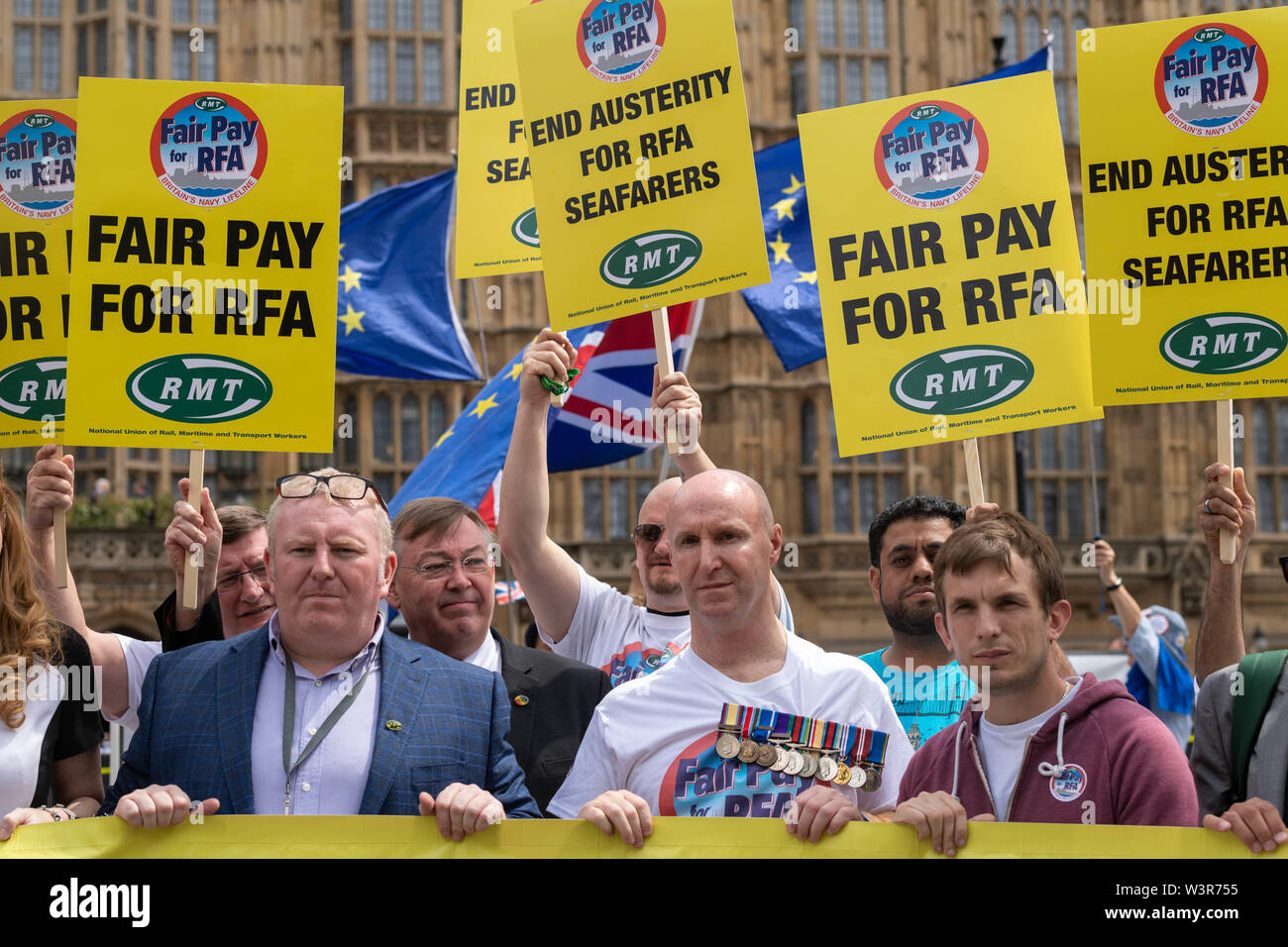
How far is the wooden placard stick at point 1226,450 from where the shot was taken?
12.9 feet

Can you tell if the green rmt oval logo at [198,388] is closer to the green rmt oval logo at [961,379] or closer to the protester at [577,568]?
the protester at [577,568]

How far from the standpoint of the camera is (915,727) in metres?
4.11

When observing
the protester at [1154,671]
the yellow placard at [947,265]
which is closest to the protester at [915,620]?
the yellow placard at [947,265]

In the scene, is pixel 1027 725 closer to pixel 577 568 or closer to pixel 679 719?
pixel 679 719

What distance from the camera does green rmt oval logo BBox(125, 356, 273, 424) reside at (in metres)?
4.18

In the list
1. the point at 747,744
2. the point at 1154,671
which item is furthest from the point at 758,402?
the point at 747,744

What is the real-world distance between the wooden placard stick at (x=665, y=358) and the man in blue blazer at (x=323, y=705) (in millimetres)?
1080

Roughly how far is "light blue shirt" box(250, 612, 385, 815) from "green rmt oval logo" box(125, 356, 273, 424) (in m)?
1.02

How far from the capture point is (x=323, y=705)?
3279 millimetres

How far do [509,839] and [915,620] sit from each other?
5.56ft

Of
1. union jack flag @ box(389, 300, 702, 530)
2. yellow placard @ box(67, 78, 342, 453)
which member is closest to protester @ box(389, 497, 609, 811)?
yellow placard @ box(67, 78, 342, 453)

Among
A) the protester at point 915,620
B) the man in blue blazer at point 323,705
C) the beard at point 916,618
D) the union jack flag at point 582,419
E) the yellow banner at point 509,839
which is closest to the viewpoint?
the yellow banner at point 509,839
